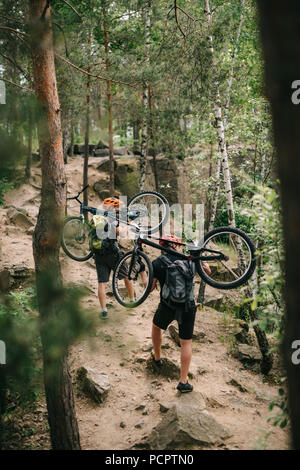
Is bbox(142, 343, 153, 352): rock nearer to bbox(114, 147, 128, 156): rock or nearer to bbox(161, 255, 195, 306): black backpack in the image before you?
bbox(161, 255, 195, 306): black backpack

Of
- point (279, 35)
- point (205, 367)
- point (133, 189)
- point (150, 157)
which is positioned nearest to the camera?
point (279, 35)

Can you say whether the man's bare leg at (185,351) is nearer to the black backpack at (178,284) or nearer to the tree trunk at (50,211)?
the black backpack at (178,284)

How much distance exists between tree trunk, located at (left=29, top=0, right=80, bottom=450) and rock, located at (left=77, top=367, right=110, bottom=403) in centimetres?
110

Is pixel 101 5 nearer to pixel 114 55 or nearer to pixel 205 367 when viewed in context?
pixel 114 55

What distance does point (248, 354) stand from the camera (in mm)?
7172

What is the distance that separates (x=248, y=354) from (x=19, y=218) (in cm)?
759

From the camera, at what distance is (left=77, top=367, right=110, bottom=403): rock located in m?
5.62

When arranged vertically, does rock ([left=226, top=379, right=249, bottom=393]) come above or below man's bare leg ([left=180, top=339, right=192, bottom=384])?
below

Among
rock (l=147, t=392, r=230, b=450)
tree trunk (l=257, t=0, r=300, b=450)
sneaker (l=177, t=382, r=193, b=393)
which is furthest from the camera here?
sneaker (l=177, t=382, r=193, b=393)

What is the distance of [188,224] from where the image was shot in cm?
1160

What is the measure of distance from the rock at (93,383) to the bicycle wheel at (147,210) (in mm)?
2531

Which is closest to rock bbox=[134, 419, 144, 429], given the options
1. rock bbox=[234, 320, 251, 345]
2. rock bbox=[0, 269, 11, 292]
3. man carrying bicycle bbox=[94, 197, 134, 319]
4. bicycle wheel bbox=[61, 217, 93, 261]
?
man carrying bicycle bbox=[94, 197, 134, 319]
